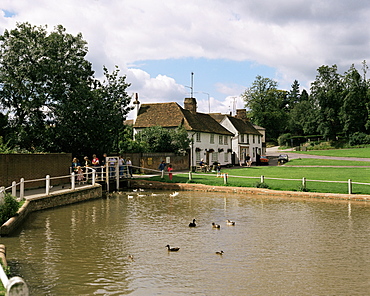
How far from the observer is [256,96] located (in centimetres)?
9669

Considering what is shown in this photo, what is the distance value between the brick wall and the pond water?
427 cm

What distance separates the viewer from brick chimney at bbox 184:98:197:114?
185ft

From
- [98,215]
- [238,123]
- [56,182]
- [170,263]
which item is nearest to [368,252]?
[170,263]

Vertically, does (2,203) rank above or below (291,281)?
above

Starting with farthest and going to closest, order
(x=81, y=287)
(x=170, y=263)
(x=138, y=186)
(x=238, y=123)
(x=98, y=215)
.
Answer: (x=238, y=123) < (x=138, y=186) < (x=98, y=215) < (x=170, y=263) < (x=81, y=287)

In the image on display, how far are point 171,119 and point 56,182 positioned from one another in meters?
26.7

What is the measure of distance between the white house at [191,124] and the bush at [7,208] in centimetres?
3397

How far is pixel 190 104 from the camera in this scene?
5644 cm

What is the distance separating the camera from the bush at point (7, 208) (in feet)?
A: 44.9

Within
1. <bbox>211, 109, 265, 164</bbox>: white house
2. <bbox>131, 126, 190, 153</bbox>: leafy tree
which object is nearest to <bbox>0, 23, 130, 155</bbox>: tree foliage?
<bbox>131, 126, 190, 153</bbox>: leafy tree

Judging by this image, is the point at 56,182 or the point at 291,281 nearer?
the point at 291,281

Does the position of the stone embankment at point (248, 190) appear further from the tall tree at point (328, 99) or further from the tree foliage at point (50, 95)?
the tall tree at point (328, 99)

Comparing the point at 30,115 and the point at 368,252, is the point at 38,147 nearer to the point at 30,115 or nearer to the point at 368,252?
the point at 30,115

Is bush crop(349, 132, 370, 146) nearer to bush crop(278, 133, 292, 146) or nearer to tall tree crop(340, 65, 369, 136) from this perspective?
tall tree crop(340, 65, 369, 136)
